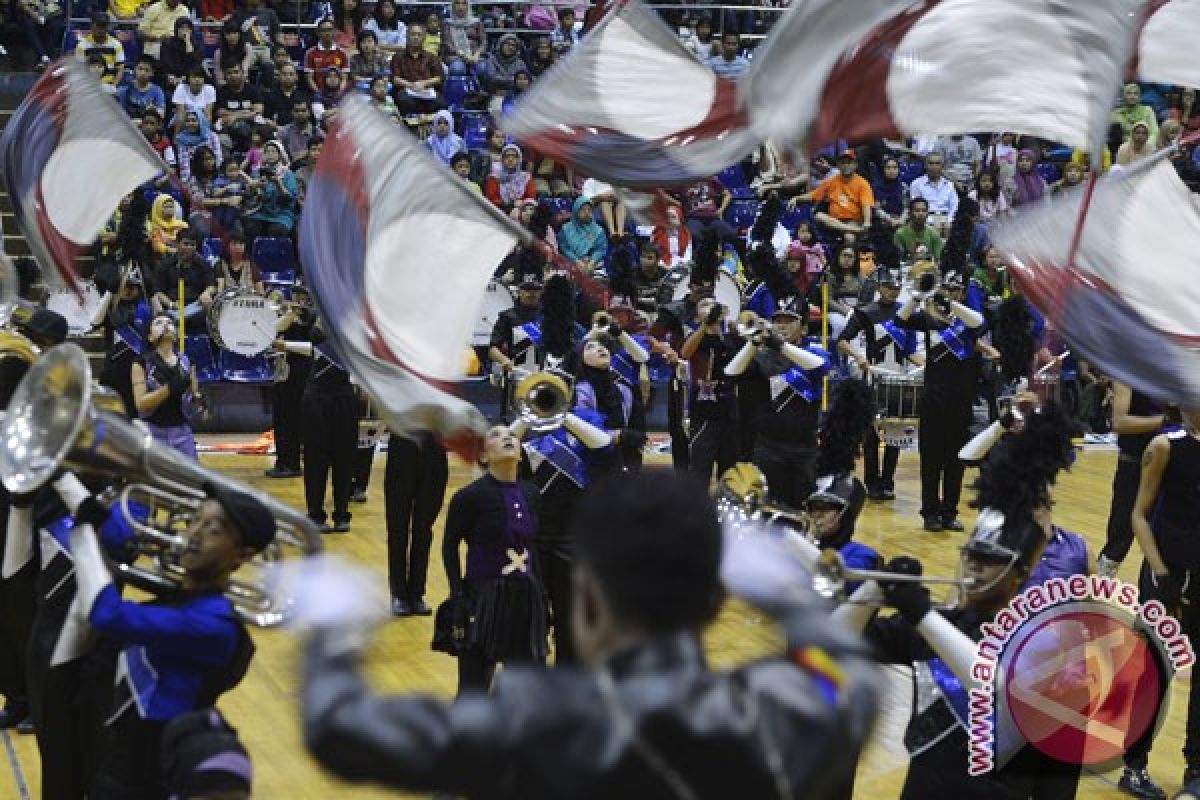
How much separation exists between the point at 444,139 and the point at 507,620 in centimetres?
1141

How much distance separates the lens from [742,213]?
741 inches

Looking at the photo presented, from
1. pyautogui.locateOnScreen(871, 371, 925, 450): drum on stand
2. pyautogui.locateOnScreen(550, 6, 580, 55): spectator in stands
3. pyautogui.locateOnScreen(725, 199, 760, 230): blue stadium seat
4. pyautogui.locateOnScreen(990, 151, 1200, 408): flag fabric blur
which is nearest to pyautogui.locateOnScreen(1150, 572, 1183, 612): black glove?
pyautogui.locateOnScreen(990, 151, 1200, 408): flag fabric blur

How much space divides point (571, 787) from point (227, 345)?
12.7 m

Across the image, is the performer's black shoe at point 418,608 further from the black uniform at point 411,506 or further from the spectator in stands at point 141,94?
the spectator in stands at point 141,94

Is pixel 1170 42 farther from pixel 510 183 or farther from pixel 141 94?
pixel 141 94

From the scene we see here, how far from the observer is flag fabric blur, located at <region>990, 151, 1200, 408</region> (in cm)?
620

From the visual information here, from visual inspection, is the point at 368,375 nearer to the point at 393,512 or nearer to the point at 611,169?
the point at 611,169

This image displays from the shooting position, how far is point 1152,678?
18.5 ft

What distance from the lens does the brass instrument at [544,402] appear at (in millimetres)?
8805

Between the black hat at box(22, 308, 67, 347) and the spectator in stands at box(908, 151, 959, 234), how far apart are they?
42.9 ft

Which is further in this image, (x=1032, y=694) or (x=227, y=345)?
(x=227, y=345)

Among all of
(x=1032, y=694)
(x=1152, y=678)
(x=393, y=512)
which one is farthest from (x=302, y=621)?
(x=393, y=512)

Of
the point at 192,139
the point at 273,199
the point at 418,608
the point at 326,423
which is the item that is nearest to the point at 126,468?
the point at 418,608

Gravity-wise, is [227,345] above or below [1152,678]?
below
